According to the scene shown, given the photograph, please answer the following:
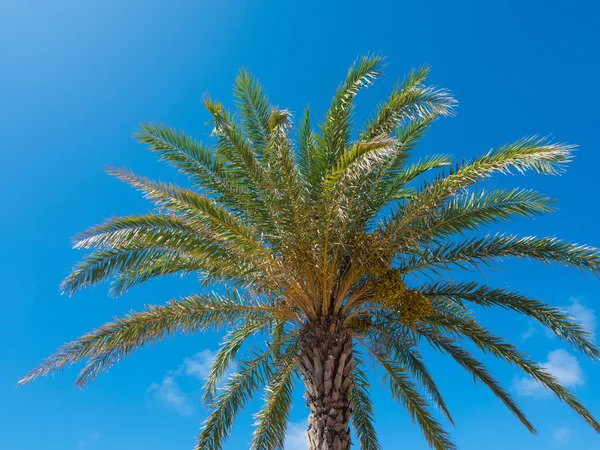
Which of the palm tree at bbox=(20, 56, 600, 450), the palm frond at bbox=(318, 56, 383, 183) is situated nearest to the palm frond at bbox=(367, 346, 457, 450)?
the palm tree at bbox=(20, 56, 600, 450)

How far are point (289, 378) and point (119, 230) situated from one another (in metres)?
4.43

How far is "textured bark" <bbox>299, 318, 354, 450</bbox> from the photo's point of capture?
8.89 m

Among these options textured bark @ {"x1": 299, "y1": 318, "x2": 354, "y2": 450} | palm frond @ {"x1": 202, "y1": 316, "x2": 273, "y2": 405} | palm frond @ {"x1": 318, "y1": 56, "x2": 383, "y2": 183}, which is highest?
palm frond @ {"x1": 318, "y1": 56, "x2": 383, "y2": 183}

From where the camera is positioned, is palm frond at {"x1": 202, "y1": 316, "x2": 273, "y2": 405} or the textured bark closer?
the textured bark

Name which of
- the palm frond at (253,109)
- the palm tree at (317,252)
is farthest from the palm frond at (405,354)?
the palm frond at (253,109)

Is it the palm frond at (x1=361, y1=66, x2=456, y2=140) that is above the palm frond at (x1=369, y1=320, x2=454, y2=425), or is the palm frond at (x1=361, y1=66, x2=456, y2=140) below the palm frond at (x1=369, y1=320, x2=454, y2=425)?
above

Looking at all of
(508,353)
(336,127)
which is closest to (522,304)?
(508,353)

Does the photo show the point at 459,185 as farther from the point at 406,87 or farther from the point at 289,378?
the point at 289,378

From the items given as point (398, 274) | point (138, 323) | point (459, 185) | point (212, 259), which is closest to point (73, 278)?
point (138, 323)

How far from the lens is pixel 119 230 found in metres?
7.99

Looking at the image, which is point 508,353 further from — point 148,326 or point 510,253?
point 148,326

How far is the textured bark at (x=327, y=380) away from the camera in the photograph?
29.2 feet

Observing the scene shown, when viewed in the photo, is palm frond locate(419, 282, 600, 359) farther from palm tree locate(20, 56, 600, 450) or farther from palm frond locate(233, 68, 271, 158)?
palm frond locate(233, 68, 271, 158)

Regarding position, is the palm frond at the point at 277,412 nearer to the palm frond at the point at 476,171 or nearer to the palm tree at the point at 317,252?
the palm tree at the point at 317,252
